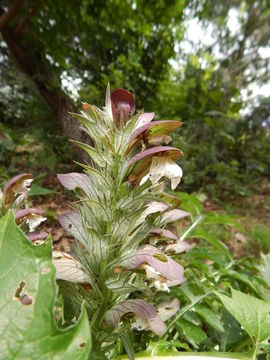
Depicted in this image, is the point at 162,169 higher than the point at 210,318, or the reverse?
the point at 162,169

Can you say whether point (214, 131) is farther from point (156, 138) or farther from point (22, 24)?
point (156, 138)

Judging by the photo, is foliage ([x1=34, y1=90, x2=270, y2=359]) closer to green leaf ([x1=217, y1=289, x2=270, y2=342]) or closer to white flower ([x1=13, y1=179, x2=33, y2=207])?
white flower ([x1=13, y1=179, x2=33, y2=207])

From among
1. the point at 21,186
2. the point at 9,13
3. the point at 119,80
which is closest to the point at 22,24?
the point at 9,13

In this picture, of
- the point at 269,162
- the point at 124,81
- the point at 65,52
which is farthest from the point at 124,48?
the point at 269,162

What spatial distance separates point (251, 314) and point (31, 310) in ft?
1.77

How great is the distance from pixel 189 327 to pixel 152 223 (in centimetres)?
44

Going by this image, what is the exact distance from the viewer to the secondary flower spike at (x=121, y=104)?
569 mm

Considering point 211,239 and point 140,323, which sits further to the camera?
point 211,239

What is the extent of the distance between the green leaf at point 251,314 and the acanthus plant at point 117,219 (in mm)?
221

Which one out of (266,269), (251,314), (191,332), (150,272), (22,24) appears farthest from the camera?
(22,24)

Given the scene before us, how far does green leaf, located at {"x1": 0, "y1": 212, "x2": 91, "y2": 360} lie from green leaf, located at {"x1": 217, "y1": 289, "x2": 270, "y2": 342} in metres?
0.44

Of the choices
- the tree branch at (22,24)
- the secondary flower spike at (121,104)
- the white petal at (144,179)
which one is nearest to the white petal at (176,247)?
the white petal at (144,179)

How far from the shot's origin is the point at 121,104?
1.90ft

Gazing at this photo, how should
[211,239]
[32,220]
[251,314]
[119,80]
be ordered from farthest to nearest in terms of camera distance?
[119,80], [211,239], [251,314], [32,220]
